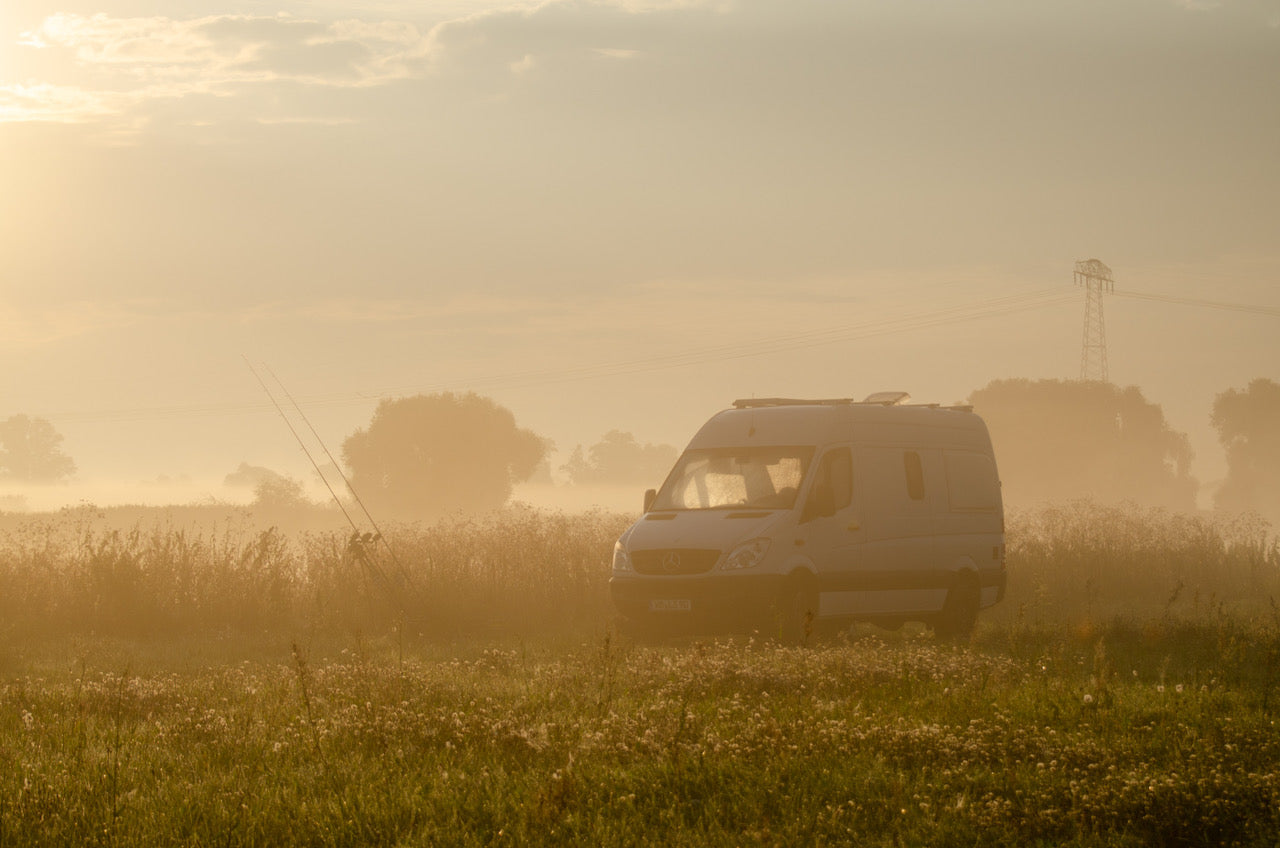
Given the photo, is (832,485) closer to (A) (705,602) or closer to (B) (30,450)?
(A) (705,602)

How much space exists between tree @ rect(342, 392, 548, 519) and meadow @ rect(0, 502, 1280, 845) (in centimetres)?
5930

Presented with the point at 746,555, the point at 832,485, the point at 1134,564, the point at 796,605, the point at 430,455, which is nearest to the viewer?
the point at 746,555

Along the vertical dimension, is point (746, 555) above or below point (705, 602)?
above

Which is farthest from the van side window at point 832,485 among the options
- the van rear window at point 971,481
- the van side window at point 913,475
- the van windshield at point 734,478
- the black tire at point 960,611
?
the black tire at point 960,611

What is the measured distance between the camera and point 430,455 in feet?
249

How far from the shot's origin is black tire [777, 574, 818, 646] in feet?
44.0

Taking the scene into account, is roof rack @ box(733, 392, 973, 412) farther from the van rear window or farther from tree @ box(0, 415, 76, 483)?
tree @ box(0, 415, 76, 483)

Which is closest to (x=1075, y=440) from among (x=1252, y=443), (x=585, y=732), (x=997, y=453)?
(x=997, y=453)

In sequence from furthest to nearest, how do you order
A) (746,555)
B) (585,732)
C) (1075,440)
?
(1075,440), (746,555), (585,732)

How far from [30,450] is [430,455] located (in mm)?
63969

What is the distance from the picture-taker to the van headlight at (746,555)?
526 inches

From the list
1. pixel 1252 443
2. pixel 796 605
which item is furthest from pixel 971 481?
pixel 1252 443

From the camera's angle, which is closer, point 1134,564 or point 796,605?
point 796,605

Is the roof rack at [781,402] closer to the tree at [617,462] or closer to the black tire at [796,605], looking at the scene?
the black tire at [796,605]
